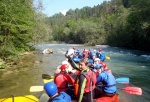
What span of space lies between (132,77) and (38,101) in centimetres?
855

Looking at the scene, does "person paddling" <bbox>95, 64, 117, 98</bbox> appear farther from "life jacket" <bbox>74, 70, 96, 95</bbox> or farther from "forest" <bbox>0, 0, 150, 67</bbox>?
"forest" <bbox>0, 0, 150, 67</bbox>

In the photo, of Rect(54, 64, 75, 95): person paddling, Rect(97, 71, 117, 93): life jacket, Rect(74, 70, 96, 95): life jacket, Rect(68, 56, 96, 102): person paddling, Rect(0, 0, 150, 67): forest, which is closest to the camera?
Rect(68, 56, 96, 102): person paddling

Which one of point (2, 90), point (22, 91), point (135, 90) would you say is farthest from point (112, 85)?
point (2, 90)

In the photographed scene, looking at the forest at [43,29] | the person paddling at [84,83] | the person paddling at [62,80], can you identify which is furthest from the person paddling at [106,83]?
the forest at [43,29]

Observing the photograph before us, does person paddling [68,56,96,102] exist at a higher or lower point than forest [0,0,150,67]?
lower

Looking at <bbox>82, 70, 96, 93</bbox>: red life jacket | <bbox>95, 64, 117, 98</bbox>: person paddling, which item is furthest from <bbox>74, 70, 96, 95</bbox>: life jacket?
<bbox>95, 64, 117, 98</bbox>: person paddling

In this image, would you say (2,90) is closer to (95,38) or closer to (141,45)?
(141,45)

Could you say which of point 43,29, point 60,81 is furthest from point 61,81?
point 43,29

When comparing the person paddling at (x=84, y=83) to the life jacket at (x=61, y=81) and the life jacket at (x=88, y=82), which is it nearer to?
the life jacket at (x=88, y=82)

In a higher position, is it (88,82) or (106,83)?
(88,82)

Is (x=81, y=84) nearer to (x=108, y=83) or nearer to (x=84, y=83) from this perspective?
(x=84, y=83)

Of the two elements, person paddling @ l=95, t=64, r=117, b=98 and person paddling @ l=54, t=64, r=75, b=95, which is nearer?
person paddling @ l=54, t=64, r=75, b=95

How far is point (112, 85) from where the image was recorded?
6.75m

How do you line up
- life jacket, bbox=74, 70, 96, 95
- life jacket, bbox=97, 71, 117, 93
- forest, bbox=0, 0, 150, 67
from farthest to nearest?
forest, bbox=0, 0, 150, 67, life jacket, bbox=97, 71, 117, 93, life jacket, bbox=74, 70, 96, 95
